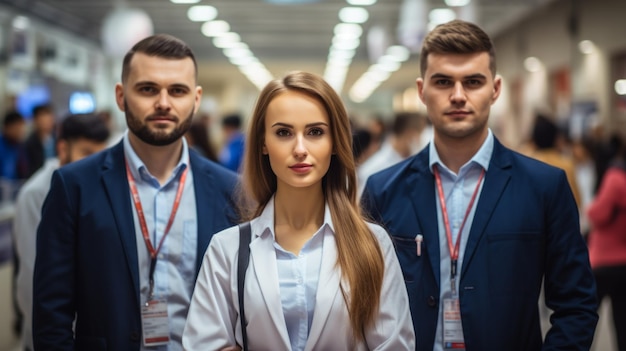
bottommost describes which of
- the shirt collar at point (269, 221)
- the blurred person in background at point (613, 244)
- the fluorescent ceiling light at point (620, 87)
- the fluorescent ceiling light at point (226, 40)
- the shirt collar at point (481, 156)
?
the blurred person in background at point (613, 244)

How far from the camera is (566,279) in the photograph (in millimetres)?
2652

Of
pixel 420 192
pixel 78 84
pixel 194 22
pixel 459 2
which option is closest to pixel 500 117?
pixel 459 2

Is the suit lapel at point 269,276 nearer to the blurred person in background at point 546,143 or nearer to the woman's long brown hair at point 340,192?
the woman's long brown hair at point 340,192

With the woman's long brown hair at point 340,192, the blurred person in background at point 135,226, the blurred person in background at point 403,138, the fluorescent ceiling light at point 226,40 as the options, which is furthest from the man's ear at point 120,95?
the fluorescent ceiling light at point 226,40

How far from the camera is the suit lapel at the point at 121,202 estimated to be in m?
2.83

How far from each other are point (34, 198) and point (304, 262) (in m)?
2.35

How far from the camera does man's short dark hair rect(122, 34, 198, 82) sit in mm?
3012

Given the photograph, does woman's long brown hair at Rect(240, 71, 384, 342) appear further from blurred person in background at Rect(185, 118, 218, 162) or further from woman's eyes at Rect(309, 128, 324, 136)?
blurred person in background at Rect(185, 118, 218, 162)

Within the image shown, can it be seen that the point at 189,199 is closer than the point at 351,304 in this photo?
No

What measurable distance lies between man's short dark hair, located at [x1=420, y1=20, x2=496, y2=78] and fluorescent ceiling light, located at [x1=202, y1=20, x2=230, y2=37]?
47.8 feet

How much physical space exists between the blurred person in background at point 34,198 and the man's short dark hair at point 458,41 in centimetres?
231

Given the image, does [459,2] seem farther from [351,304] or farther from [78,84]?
[351,304]

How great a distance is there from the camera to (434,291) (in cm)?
272

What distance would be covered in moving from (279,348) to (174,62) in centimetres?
129
